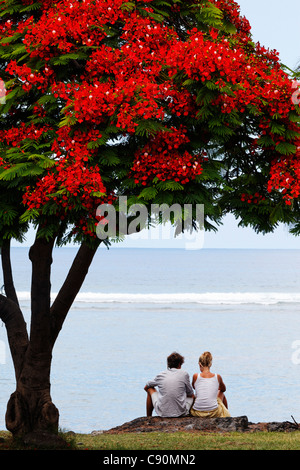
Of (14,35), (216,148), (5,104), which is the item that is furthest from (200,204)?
(14,35)

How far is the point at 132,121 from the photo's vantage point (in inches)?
348

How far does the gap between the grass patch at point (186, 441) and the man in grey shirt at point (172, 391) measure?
2.63ft

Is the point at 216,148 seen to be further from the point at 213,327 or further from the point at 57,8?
the point at 213,327

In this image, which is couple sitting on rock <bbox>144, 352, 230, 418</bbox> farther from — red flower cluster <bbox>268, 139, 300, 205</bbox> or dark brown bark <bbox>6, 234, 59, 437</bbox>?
red flower cluster <bbox>268, 139, 300, 205</bbox>

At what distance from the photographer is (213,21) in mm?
10594

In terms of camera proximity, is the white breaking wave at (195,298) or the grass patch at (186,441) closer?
the grass patch at (186,441)

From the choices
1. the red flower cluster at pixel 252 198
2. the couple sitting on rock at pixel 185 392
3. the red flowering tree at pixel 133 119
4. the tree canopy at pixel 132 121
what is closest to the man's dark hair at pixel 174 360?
the couple sitting on rock at pixel 185 392

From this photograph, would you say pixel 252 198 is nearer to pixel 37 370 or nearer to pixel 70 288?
pixel 70 288

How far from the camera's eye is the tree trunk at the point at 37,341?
12.5m

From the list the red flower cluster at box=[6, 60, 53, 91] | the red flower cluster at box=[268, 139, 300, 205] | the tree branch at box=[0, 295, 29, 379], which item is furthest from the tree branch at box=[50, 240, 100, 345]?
the red flower cluster at box=[268, 139, 300, 205]

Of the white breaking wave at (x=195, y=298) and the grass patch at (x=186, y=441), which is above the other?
the white breaking wave at (x=195, y=298)

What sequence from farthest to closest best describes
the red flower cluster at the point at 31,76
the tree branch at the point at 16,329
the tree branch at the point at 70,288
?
the tree branch at the point at 16,329 → the tree branch at the point at 70,288 → the red flower cluster at the point at 31,76

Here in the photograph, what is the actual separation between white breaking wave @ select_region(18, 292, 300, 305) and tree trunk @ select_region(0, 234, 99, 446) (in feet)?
139

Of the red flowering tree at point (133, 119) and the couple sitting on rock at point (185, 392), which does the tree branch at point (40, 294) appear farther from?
the red flowering tree at point (133, 119)
